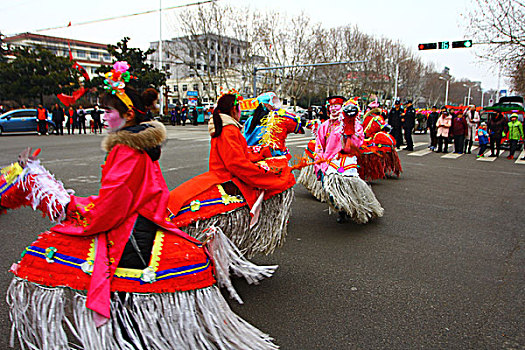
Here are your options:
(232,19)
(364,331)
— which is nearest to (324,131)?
(364,331)

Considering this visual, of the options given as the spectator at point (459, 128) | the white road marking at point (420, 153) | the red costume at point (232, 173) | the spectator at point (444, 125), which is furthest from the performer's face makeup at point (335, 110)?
the spectator at point (459, 128)

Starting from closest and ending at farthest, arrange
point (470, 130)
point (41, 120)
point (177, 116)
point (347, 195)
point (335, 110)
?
point (347, 195) < point (335, 110) < point (470, 130) < point (41, 120) < point (177, 116)

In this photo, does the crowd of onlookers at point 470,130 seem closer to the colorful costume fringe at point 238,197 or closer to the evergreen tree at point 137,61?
the colorful costume fringe at point 238,197

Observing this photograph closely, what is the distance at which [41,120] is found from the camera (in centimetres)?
2158

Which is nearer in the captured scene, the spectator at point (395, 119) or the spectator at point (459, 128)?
the spectator at point (459, 128)

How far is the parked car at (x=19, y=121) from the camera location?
21797 mm

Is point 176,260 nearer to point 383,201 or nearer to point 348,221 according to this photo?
point 348,221

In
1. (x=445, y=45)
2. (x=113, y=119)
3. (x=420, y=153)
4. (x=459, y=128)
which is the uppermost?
(x=445, y=45)

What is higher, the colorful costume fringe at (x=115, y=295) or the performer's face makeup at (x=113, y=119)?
the performer's face makeup at (x=113, y=119)

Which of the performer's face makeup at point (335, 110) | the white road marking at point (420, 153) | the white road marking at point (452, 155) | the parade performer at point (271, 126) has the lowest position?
the white road marking at point (452, 155)

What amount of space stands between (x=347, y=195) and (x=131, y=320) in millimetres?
3637

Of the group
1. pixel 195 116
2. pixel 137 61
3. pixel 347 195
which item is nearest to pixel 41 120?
pixel 137 61

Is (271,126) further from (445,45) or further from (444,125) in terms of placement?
(445,45)

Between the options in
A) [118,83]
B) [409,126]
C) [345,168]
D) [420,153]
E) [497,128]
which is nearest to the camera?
[118,83]
